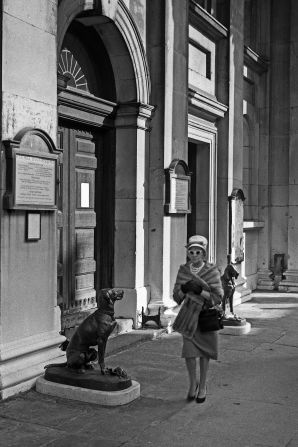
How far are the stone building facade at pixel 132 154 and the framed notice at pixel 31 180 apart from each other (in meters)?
0.01

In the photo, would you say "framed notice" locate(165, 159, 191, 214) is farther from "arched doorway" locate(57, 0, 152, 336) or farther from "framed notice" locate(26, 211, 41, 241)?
"framed notice" locate(26, 211, 41, 241)

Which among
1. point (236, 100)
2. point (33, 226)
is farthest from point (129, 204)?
point (236, 100)

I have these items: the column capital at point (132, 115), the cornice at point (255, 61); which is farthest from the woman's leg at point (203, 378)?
the cornice at point (255, 61)

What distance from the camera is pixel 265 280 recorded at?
15.3m

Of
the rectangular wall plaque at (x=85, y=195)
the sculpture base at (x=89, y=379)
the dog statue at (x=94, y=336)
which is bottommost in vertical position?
the sculpture base at (x=89, y=379)

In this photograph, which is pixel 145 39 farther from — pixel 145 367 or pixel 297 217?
pixel 297 217

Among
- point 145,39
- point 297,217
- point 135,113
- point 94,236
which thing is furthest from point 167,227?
point 297,217

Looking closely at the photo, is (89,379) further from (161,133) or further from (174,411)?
(161,133)

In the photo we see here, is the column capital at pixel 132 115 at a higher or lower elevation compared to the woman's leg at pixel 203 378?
higher

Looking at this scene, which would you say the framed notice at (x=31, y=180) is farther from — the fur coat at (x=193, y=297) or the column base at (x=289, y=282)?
the column base at (x=289, y=282)

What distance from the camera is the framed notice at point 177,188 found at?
9.72 meters

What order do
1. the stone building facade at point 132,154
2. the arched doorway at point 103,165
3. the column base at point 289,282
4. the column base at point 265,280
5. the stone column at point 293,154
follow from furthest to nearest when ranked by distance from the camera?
1. the stone column at point 293,154
2. the column base at point 265,280
3. the column base at point 289,282
4. the arched doorway at point 103,165
5. the stone building facade at point 132,154

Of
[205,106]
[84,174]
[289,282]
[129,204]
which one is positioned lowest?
[289,282]

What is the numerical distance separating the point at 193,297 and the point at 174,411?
1.05m
